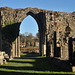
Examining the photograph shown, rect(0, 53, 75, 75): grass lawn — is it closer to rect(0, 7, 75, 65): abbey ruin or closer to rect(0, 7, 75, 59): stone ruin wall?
rect(0, 7, 75, 65): abbey ruin

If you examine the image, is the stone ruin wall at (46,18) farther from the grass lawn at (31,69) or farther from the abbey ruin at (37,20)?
the grass lawn at (31,69)

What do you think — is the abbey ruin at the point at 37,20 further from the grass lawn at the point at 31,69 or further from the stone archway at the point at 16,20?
the grass lawn at the point at 31,69

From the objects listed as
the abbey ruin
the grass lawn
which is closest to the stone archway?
the abbey ruin

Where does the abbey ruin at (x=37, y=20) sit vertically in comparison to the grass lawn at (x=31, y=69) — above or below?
above

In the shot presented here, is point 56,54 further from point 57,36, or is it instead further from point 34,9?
point 34,9

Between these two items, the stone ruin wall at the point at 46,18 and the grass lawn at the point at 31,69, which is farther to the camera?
the stone ruin wall at the point at 46,18

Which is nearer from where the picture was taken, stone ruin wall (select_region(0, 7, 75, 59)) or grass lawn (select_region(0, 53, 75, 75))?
grass lawn (select_region(0, 53, 75, 75))

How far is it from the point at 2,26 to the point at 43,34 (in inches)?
279

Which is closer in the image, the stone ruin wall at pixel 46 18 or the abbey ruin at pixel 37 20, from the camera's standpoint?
the abbey ruin at pixel 37 20

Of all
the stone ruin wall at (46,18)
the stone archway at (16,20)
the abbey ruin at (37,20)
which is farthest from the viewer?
the stone ruin wall at (46,18)

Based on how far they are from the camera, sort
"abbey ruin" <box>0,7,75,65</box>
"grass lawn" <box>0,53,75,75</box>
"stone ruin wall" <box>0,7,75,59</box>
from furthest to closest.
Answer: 1. "stone ruin wall" <box>0,7,75,59</box>
2. "abbey ruin" <box>0,7,75,65</box>
3. "grass lawn" <box>0,53,75,75</box>

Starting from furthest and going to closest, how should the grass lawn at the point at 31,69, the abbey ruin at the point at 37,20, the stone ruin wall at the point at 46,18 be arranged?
the stone ruin wall at the point at 46,18 < the abbey ruin at the point at 37,20 < the grass lawn at the point at 31,69

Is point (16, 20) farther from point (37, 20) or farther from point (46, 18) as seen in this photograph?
point (46, 18)

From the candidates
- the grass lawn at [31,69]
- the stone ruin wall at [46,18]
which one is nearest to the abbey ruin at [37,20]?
the stone ruin wall at [46,18]
